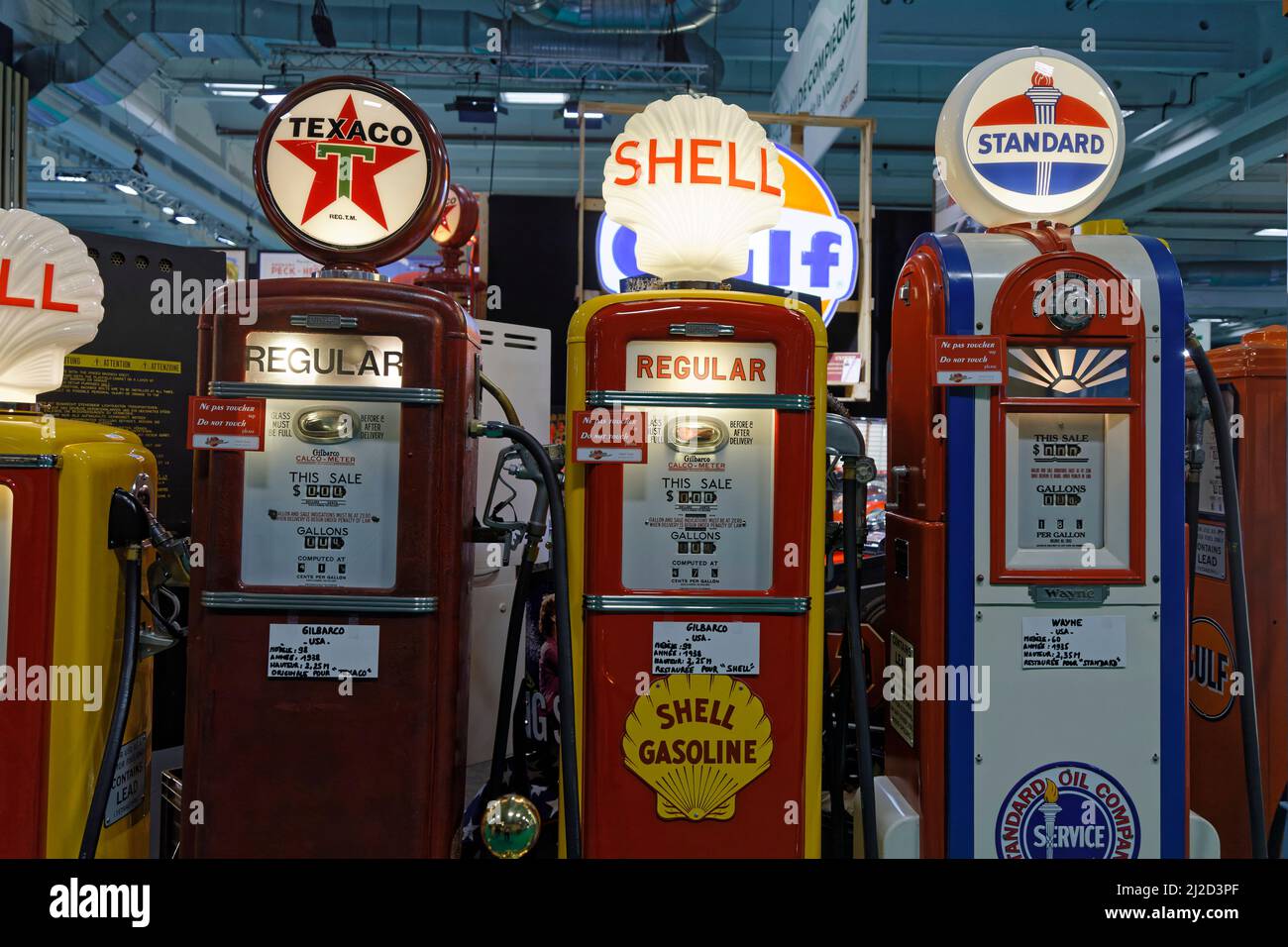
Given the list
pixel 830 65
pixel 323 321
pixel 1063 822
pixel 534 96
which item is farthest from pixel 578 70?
pixel 1063 822

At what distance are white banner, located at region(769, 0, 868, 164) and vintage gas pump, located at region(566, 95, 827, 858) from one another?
193 cm

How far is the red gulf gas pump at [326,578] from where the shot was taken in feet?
8.45

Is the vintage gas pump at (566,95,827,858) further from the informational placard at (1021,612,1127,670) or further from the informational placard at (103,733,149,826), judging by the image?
the informational placard at (103,733,149,826)

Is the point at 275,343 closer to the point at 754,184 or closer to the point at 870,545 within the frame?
the point at 754,184

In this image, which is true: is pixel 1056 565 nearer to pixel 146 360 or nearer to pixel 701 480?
pixel 701 480

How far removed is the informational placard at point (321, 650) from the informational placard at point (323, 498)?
13 centimetres

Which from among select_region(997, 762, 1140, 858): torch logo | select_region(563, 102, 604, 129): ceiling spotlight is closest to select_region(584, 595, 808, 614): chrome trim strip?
select_region(997, 762, 1140, 858): torch logo

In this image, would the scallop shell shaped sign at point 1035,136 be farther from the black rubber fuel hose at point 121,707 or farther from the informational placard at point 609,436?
the black rubber fuel hose at point 121,707

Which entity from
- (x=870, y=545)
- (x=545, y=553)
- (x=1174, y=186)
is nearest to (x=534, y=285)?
(x=870, y=545)

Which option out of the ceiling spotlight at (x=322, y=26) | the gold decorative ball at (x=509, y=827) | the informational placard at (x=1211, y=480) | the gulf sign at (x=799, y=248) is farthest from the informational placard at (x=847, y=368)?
the ceiling spotlight at (x=322, y=26)

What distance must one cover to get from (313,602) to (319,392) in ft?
1.99

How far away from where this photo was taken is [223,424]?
2.52 metres

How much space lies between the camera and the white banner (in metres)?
4.19

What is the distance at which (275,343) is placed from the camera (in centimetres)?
259
